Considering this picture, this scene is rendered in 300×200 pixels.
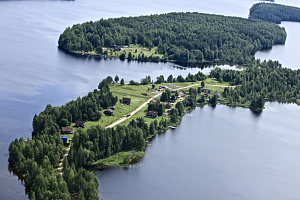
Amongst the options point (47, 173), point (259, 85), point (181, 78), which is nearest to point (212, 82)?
point (181, 78)

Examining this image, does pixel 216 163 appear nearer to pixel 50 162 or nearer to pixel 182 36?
pixel 50 162

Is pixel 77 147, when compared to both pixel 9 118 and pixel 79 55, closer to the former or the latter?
pixel 9 118

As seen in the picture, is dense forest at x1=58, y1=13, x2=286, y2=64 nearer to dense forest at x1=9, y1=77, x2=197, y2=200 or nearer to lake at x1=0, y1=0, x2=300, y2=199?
lake at x1=0, y1=0, x2=300, y2=199

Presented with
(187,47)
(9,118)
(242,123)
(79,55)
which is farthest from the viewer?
(187,47)

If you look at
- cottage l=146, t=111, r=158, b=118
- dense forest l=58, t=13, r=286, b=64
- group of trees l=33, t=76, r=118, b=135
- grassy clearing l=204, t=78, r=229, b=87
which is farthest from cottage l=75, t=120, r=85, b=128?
dense forest l=58, t=13, r=286, b=64

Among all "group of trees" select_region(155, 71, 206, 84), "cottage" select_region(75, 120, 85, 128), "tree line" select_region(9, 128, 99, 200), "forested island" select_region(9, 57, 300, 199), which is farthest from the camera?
"group of trees" select_region(155, 71, 206, 84)

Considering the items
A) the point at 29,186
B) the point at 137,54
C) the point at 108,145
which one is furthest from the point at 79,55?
the point at 29,186
